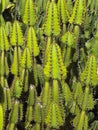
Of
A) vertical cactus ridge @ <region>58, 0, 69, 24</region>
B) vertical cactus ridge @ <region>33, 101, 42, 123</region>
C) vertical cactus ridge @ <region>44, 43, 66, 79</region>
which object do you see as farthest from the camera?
vertical cactus ridge @ <region>58, 0, 69, 24</region>

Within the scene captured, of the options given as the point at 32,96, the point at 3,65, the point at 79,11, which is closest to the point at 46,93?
the point at 32,96

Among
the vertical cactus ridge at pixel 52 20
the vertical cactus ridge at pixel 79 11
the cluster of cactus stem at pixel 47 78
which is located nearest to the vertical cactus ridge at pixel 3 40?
the cluster of cactus stem at pixel 47 78

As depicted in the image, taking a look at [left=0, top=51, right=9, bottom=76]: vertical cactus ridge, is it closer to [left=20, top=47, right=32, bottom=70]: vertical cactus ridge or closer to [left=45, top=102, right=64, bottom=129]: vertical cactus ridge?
[left=20, top=47, right=32, bottom=70]: vertical cactus ridge

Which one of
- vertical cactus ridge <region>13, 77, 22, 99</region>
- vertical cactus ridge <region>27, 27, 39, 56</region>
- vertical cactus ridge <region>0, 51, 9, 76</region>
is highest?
vertical cactus ridge <region>27, 27, 39, 56</region>

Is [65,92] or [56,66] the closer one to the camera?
[56,66]

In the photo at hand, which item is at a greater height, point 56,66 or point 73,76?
point 56,66

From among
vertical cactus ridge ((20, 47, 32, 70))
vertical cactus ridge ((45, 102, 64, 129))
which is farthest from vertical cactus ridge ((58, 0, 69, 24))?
vertical cactus ridge ((45, 102, 64, 129))

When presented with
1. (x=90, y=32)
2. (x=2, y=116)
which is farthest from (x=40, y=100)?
(x=90, y=32)

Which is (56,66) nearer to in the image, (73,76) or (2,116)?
(2,116)
